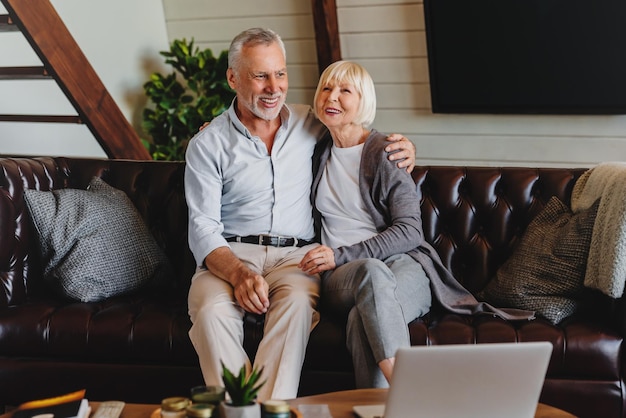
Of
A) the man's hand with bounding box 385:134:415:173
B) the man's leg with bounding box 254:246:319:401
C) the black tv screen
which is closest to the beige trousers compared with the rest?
the man's leg with bounding box 254:246:319:401

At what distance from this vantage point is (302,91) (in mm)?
4898

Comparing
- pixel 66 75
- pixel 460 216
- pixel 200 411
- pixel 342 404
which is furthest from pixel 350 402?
pixel 66 75

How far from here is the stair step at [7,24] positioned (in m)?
3.74

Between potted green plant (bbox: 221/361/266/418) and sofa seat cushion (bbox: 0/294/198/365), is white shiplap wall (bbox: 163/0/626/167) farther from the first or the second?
potted green plant (bbox: 221/361/266/418)

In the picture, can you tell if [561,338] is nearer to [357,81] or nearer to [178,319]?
[357,81]

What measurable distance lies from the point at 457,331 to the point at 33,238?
1.52 metres

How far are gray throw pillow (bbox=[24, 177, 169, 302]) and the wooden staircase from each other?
94 centimetres

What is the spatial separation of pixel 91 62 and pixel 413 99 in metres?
1.70

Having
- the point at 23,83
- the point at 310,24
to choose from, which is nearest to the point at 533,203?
the point at 310,24

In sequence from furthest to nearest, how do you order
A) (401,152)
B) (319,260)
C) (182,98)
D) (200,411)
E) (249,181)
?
(182,98), (249,181), (401,152), (319,260), (200,411)

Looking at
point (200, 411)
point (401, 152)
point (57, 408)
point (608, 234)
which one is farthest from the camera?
point (401, 152)

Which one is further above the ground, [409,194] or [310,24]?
[310,24]

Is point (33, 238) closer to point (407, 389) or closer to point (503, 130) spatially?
point (407, 389)

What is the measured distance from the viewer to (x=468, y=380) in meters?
1.85
